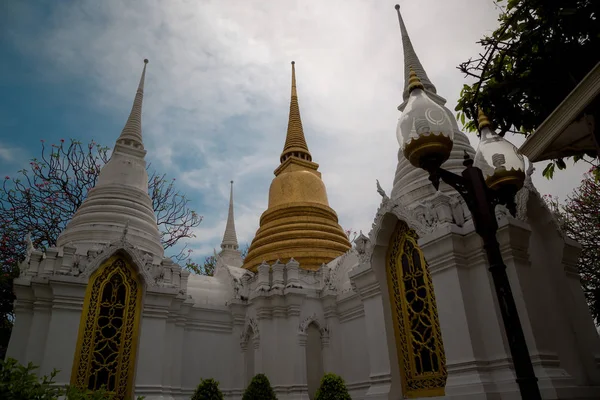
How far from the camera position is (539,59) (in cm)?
743

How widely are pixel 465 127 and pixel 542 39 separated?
256 centimetres

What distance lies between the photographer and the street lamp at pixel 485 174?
3467mm

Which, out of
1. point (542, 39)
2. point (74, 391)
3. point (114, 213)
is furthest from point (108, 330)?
point (542, 39)

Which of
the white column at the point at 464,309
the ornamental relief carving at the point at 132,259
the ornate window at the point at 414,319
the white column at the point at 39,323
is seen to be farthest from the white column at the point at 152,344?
the white column at the point at 464,309

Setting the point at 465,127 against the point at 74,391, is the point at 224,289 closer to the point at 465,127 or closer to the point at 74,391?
the point at 465,127

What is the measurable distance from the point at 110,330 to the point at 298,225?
24.2ft

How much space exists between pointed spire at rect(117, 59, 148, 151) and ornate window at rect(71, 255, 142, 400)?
546 centimetres

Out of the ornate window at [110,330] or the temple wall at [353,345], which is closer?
the ornate window at [110,330]

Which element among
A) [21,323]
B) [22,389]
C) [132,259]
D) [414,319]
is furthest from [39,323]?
[414,319]

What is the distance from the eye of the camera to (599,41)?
21.8ft

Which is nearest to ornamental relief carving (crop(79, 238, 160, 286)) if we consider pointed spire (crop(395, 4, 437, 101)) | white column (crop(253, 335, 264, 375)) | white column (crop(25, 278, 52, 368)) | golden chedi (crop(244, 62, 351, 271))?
white column (crop(25, 278, 52, 368))

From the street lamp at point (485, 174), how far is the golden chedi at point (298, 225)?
1060 centimetres

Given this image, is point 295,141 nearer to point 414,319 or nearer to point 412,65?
point 412,65

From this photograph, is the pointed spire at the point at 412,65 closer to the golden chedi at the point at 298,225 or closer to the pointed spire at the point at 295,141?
the golden chedi at the point at 298,225
